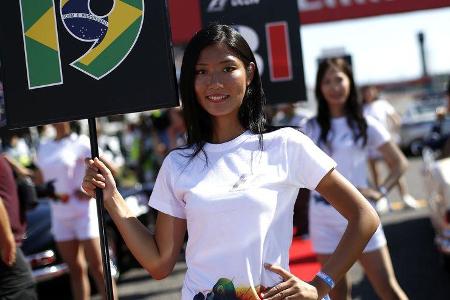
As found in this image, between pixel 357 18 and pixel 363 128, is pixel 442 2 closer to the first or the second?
pixel 357 18

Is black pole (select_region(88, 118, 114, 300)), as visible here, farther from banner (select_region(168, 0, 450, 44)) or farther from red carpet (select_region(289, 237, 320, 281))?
red carpet (select_region(289, 237, 320, 281))

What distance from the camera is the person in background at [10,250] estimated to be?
164 inches

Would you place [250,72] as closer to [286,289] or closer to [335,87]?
[286,289]

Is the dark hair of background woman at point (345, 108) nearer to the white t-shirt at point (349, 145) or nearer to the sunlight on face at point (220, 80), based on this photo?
the white t-shirt at point (349, 145)

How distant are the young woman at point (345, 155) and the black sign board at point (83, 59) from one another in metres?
2.05

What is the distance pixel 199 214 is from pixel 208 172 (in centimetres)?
15

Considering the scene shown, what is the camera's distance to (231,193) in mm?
2674

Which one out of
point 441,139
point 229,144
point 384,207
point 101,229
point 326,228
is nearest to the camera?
point 229,144

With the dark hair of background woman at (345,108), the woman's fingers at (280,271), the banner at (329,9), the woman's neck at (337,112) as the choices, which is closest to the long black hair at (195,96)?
the woman's fingers at (280,271)

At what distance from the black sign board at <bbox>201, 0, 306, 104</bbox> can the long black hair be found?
2.05 meters

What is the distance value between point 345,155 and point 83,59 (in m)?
2.23

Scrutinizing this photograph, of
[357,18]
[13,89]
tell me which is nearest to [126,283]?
[357,18]

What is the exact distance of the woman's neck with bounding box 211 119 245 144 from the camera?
2.91 m

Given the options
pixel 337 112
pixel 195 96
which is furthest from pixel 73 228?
pixel 195 96
